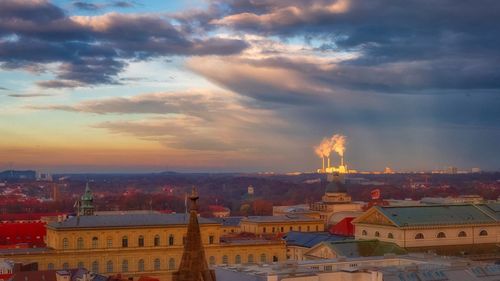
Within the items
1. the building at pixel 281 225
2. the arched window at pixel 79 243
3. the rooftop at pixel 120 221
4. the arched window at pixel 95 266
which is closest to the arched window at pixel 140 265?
the rooftop at pixel 120 221

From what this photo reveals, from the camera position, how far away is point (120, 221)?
363ft

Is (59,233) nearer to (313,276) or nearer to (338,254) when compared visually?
(338,254)

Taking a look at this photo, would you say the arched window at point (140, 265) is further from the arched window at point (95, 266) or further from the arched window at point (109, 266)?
the arched window at point (95, 266)

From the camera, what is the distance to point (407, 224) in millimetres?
97812

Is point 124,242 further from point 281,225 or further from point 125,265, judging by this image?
Answer: point 281,225

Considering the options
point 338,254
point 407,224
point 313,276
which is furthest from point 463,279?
point 407,224

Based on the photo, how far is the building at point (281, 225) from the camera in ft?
484

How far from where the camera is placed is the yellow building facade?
10512 cm

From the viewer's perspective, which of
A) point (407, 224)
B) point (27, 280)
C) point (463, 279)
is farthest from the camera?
point (407, 224)

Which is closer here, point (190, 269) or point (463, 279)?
point (190, 269)

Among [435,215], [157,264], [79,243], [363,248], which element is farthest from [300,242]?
[79,243]

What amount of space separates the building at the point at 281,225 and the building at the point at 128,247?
3001cm

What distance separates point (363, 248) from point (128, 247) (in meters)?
34.7

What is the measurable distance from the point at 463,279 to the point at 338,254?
27.8 metres
